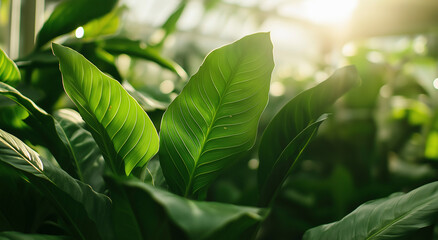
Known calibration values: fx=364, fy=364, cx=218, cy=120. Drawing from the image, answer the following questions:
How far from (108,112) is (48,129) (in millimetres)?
132

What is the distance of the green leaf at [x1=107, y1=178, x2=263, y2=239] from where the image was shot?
283mm

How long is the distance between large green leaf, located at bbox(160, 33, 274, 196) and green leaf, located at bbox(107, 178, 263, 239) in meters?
0.09

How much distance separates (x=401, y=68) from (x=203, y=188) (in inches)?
64.1

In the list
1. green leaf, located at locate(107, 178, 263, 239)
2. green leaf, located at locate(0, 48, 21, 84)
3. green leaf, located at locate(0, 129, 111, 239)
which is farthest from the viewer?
green leaf, located at locate(0, 48, 21, 84)

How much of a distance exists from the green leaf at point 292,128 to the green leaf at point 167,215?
0.31ft

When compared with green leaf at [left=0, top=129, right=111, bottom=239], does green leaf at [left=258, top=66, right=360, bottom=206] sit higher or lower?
higher

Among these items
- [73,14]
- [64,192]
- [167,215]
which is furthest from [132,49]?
[167,215]

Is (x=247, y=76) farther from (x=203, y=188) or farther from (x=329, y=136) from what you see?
(x=329, y=136)

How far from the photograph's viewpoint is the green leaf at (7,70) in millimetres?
583

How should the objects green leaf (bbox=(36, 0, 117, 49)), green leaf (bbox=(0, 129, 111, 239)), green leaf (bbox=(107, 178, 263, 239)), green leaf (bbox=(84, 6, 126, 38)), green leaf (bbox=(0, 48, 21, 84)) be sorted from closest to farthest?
green leaf (bbox=(107, 178, 263, 239))
green leaf (bbox=(0, 129, 111, 239))
green leaf (bbox=(0, 48, 21, 84))
green leaf (bbox=(36, 0, 117, 49))
green leaf (bbox=(84, 6, 126, 38))

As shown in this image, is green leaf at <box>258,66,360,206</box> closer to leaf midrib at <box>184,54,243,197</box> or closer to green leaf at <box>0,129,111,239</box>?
leaf midrib at <box>184,54,243,197</box>

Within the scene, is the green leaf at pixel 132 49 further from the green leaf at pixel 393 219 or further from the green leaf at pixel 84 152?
the green leaf at pixel 393 219

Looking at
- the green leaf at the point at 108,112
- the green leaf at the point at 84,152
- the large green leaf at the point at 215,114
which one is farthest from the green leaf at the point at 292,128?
the green leaf at the point at 84,152

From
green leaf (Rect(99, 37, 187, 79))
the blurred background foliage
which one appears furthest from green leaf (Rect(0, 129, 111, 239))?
green leaf (Rect(99, 37, 187, 79))
